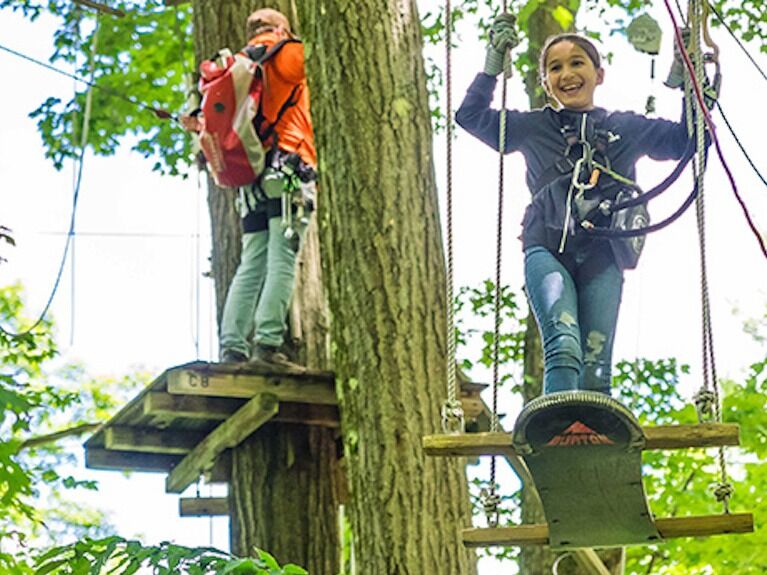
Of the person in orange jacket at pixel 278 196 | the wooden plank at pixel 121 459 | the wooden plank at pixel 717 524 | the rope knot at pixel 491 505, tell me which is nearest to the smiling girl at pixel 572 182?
the rope knot at pixel 491 505

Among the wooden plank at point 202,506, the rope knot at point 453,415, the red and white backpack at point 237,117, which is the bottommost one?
the wooden plank at point 202,506

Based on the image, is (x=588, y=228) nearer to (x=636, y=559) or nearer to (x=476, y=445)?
(x=476, y=445)

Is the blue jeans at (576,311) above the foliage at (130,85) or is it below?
below

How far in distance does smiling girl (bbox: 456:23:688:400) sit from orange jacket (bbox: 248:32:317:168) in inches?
68.4

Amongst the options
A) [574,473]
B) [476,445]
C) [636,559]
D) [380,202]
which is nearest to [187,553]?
[476,445]

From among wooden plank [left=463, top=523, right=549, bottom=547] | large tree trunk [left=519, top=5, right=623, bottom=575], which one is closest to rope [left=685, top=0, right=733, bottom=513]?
wooden plank [left=463, top=523, right=549, bottom=547]

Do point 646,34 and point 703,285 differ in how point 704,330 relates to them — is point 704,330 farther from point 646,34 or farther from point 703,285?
point 646,34

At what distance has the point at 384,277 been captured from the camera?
6004 millimetres

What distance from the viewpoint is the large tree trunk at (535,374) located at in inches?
332

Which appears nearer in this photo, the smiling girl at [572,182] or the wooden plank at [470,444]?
the wooden plank at [470,444]

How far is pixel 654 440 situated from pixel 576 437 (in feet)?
0.73

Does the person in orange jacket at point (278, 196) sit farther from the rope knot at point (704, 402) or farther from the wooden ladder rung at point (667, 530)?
the rope knot at point (704, 402)

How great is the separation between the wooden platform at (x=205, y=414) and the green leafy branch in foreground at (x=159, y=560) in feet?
8.90

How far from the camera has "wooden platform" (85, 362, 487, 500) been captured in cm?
650
